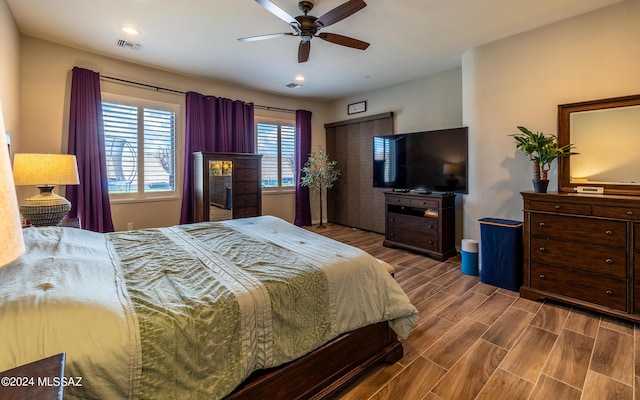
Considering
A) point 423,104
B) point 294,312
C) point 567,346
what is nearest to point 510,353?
point 567,346

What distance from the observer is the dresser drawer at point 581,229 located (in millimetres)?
2281

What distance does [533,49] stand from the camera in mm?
3090

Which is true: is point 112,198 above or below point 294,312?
above

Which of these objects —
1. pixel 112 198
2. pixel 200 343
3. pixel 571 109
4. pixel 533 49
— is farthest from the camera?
pixel 112 198

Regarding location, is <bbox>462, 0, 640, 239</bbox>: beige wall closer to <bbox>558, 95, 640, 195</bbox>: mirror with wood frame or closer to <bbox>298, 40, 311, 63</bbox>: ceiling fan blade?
<bbox>558, 95, 640, 195</bbox>: mirror with wood frame

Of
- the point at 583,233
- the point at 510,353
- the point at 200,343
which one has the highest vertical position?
the point at 583,233

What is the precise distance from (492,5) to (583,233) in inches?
86.5

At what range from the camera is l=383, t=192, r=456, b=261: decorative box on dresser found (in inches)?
152

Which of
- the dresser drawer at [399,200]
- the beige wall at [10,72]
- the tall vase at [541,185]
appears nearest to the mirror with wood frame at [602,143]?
the tall vase at [541,185]

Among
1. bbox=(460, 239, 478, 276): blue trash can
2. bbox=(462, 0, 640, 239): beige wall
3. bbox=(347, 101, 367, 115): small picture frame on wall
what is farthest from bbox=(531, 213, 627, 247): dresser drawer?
bbox=(347, 101, 367, 115): small picture frame on wall

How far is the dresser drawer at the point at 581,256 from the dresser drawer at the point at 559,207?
28 cm

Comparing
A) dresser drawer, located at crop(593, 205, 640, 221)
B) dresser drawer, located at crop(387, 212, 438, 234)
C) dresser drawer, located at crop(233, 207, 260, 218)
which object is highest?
dresser drawer, located at crop(593, 205, 640, 221)

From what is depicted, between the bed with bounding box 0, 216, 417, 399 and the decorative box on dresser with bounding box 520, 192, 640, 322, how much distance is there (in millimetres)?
1721

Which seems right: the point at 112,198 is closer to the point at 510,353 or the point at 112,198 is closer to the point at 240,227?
the point at 240,227
